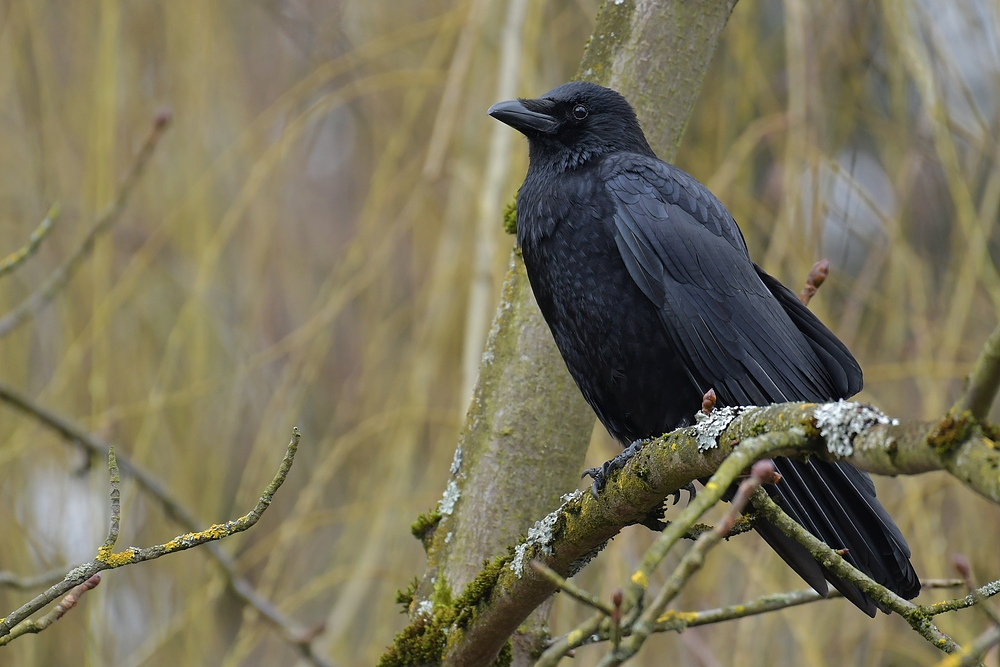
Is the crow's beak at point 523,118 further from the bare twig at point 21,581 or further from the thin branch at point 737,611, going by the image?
the bare twig at point 21,581

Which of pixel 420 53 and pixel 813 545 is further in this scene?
pixel 420 53

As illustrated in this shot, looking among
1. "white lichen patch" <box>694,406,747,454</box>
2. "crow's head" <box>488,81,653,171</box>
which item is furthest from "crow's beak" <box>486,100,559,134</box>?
"white lichen patch" <box>694,406,747,454</box>

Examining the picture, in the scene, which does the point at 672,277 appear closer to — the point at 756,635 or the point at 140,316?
the point at 756,635

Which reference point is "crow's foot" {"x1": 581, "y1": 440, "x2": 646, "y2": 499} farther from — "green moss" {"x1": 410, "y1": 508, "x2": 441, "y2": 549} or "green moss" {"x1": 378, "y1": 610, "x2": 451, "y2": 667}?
"green moss" {"x1": 378, "y1": 610, "x2": 451, "y2": 667}

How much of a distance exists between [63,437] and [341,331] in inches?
92.2

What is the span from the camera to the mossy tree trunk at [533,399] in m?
2.59

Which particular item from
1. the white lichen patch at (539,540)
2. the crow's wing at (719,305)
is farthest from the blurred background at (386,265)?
the white lichen patch at (539,540)

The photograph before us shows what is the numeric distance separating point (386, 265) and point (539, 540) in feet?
7.27

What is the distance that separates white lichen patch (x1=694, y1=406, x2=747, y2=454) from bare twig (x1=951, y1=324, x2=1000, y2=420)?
524mm

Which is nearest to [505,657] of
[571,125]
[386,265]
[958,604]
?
[958,604]

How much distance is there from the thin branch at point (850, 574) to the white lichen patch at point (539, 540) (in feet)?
1.90

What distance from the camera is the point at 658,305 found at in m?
2.70

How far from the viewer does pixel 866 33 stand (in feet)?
12.7

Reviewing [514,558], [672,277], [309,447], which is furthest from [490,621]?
[309,447]
